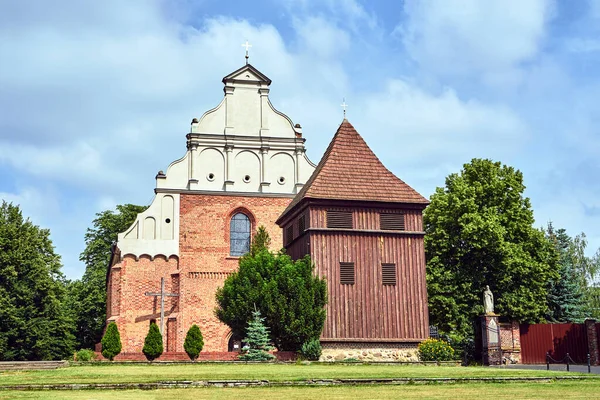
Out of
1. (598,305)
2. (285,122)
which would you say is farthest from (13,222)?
(598,305)

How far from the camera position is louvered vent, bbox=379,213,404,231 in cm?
3006

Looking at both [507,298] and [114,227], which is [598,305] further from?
[114,227]

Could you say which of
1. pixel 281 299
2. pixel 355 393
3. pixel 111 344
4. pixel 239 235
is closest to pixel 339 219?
pixel 281 299

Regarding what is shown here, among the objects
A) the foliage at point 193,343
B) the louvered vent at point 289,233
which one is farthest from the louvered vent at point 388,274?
the foliage at point 193,343

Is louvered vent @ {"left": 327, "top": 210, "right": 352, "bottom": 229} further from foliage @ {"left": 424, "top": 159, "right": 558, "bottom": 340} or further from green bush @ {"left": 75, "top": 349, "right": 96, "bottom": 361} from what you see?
green bush @ {"left": 75, "top": 349, "right": 96, "bottom": 361}

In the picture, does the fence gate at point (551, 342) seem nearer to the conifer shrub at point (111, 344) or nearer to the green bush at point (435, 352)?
the green bush at point (435, 352)

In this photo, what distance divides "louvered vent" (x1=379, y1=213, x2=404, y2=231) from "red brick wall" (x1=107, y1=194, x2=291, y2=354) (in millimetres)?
9357

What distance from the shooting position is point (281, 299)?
27344 millimetres

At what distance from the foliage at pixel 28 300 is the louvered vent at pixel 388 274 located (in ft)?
71.4

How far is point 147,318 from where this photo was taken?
36.2 m

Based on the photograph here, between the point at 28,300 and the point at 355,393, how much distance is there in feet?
106

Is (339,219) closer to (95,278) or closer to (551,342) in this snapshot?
(551,342)

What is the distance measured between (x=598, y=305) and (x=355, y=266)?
2813 centimetres

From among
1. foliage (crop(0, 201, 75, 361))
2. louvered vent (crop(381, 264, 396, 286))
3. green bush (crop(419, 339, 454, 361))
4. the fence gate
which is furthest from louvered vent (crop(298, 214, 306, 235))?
foliage (crop(0, 201, 75, 361))
